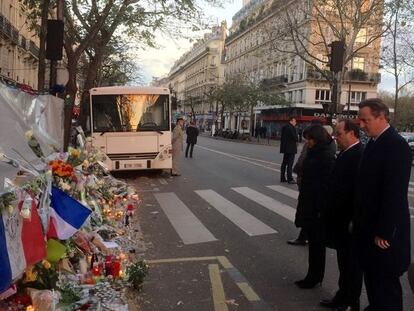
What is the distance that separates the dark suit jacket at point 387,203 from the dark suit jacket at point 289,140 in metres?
9.84

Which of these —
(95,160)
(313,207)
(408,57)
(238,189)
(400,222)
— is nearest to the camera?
(400,222)

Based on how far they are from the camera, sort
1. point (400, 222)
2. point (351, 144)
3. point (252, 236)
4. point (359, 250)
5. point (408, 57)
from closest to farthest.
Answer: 1. point (400, 222)
2. point (359, 250)
3. point (351, 144)
4. point (252, 236)
5. point (408, 57)

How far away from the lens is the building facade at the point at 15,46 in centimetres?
3271

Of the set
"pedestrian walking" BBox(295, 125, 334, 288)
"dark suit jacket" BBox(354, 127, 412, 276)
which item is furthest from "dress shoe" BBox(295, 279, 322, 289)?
"dark suit jacket" BBox(354, 127, 412, 276)

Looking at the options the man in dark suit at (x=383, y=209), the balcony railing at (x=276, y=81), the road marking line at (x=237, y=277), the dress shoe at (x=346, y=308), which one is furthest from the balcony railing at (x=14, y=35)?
the balcony railing at (x=276, y=81)

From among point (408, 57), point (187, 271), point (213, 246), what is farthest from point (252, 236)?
point (408, 57)

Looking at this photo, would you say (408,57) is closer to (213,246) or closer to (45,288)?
(213,246)

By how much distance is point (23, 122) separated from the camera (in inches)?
341

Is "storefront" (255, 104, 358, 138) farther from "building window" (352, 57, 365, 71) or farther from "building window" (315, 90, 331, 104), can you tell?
"building window" (352, 57, 365, 71)

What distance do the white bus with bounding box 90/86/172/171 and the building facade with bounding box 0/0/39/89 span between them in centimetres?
1640

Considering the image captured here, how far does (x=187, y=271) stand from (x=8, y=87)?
4.64 metres

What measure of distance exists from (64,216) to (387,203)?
8.10 ft

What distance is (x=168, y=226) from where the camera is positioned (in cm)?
843

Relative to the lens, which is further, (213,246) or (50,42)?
(50,42)
